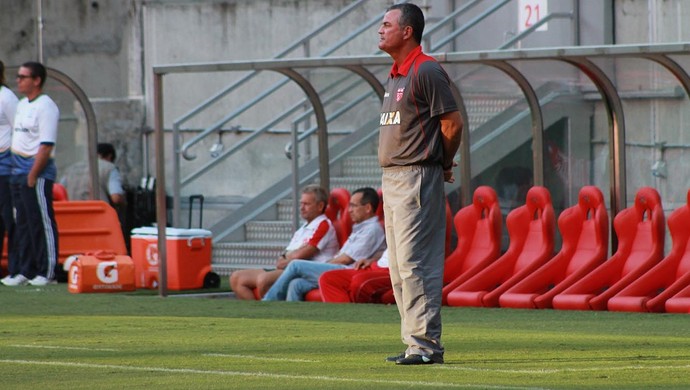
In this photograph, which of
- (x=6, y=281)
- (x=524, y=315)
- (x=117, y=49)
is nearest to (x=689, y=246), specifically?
(x=524, y=315)

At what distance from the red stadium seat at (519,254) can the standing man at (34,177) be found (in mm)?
4637

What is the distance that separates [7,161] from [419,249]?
29.9 ft

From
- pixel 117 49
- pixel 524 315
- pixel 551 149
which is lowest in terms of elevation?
pixel 524 315

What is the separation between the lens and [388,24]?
8914 millimetres

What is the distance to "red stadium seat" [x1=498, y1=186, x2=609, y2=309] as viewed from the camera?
14.0m

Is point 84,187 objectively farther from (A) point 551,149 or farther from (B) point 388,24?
(B) point 388,24

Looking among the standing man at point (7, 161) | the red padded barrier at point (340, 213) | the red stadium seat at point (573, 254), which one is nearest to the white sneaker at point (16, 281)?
the standing man at point (7, 161)

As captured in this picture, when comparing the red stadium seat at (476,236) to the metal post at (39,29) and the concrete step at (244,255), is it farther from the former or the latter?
the metal post at (39,29)

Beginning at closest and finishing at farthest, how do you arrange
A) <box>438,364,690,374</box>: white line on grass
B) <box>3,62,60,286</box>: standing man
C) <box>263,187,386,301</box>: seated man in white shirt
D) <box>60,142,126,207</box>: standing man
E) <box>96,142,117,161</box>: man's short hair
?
1. <box>438,364,690,374</box>: white line on grass
2. <box>263,187,386,301</box>: seated man in white shirt
3. <box>3,62,60,286</box>: standing man
4. <box>60,142,126,207</box>: standing man
5. <box>96,142,117,161</box>: man's short hair

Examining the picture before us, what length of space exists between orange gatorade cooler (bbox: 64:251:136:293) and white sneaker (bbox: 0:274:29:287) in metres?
0.76

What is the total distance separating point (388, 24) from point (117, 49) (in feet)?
54.8

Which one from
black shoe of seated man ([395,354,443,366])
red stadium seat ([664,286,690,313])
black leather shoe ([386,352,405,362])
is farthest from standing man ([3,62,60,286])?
black shoe of seated man ([395,354,443,366])

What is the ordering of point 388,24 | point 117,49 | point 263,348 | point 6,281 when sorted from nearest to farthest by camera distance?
point 388,24, point 263,348, point 6,281, point 117,49

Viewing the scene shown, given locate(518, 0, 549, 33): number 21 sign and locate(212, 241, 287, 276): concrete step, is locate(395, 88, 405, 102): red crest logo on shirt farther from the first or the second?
locate(518, 0, 549, 33): number 21 sign
